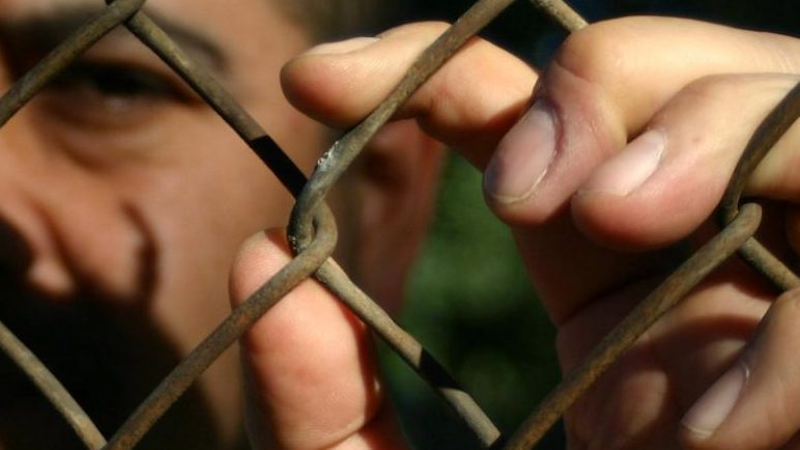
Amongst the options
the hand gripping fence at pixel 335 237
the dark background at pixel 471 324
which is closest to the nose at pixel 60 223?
the hand gripping fence at pixel 335 237

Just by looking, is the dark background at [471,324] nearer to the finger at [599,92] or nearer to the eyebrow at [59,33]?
the eyebrow at [59,33]

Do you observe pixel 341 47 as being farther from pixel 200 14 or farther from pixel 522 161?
pixel 200 14

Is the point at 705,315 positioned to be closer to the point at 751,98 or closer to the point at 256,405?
the point at 751,98

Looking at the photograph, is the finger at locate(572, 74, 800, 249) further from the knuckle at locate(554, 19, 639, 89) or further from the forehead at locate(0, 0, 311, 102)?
the forehead at locate(0, 0, 311, 102)

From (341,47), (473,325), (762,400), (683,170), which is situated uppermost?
(341,47)

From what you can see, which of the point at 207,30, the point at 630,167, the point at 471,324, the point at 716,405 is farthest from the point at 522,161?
the point at 471,324

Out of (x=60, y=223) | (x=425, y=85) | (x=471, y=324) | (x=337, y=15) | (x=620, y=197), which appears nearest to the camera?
(x=620, y=197)

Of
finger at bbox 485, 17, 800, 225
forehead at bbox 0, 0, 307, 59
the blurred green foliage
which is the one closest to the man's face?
forehead at bbox 0, 0, 307, 59

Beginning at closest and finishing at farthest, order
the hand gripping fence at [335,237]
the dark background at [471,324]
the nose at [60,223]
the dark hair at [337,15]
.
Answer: the hand gripping fence at [335,237], the nose at [60,223], the dark hair at [337,15], the dark background at [471,324]
